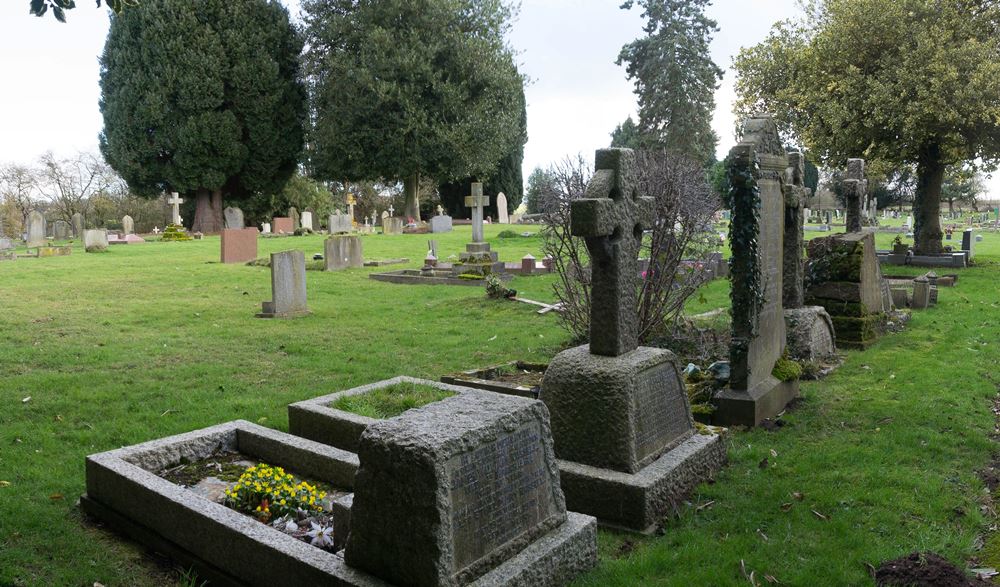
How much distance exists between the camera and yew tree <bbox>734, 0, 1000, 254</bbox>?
58.2ft

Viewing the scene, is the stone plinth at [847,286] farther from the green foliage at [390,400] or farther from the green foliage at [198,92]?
the green foliage at [198,92]

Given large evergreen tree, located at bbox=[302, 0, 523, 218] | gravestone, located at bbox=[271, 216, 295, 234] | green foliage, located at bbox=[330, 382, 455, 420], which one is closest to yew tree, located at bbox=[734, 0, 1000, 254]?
large evergreen tree, located at bbox=[302, 0, 523, 218]

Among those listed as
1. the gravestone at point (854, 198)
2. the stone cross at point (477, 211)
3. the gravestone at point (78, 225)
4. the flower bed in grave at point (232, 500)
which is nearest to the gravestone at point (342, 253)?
the stone cross at point (477, 211)

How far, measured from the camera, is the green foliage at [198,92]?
111 feet

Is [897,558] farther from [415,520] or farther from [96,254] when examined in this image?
[96,254]

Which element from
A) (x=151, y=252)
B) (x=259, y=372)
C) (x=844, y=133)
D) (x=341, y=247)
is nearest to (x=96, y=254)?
(x=151, y=252)

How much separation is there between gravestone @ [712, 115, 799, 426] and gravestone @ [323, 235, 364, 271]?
14985 millimetres

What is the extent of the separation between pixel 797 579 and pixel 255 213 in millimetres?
40563

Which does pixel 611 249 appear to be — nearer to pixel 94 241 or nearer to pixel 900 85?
pixel 900 85

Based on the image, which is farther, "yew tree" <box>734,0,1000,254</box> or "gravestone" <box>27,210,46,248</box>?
"gravestone" <box>27,210,46,248</box>

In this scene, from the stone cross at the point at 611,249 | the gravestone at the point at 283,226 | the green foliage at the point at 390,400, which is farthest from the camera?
the gravestone at the point at 283,226

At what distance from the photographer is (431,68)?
34.0 m

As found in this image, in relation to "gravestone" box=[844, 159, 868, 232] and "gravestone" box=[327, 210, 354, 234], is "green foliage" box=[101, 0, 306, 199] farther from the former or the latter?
"gravestone" box=[844, 159, 868, 232]

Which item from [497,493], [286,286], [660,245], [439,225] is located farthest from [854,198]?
[439,225]
